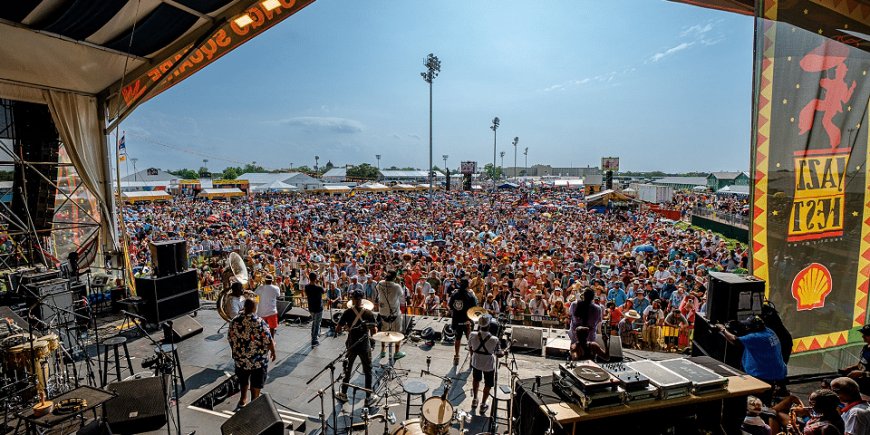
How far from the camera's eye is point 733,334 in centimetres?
487

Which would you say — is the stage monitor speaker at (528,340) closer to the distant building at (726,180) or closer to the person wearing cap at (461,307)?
the person wearing cap at (461,307)

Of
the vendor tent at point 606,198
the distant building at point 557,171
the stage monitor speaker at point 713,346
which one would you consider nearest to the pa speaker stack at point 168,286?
the stage monitor speaker at point 713,346

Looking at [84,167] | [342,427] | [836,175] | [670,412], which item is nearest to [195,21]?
[84,167]

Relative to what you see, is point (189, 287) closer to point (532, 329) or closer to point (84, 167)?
Result: point (84, 167)

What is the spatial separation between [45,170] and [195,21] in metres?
5.64

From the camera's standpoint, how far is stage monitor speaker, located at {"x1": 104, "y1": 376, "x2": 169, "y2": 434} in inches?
159

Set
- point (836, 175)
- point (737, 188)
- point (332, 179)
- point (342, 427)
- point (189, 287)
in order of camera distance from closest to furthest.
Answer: point (342, 427) → point (836, 175) → point (189, 287) → point (737, 188) → point (332, 179)

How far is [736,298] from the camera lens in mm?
4980

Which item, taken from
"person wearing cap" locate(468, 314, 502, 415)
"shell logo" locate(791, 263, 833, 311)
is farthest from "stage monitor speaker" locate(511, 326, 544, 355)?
"shell logo" locate(791, 263, 833, 311)

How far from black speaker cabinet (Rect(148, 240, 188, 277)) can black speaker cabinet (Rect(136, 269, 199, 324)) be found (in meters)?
0.17

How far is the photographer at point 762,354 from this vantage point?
450 cm

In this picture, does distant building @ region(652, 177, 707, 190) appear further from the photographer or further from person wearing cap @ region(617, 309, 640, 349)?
the photographer

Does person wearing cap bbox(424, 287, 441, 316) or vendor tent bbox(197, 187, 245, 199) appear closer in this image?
person wearing cap bbox(424, 287, 441, 316)

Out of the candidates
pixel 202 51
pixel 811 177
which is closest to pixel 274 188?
pixel 202 51
